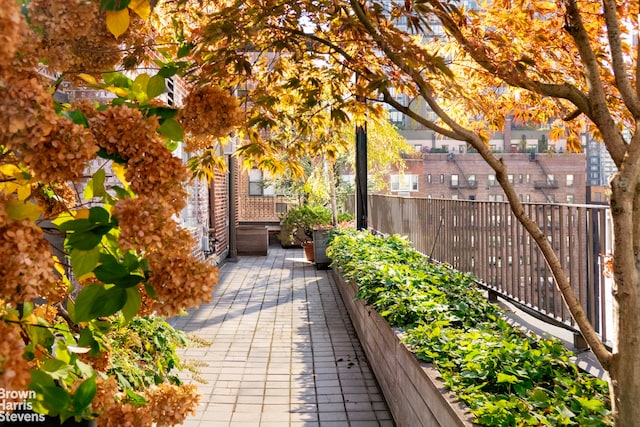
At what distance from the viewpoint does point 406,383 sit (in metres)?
3.49

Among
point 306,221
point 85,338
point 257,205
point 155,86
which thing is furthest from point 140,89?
point 257,205

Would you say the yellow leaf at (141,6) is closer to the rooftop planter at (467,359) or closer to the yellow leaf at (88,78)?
the yellow leaf at (88,78)

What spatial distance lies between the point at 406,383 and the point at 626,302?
5.55 feet

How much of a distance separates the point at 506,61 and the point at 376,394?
9.45 ft

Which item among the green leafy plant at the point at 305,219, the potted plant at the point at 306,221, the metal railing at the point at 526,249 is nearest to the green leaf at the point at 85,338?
the metal railing at the point at 526,249

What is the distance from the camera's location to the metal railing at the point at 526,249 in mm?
3523

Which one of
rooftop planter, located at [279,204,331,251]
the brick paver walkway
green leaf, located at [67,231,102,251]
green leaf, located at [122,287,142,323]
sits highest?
green leaf, located at [67,231,102,251]

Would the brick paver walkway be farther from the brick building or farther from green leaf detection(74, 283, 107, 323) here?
the brick building

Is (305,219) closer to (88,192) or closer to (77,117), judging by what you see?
(88,192)

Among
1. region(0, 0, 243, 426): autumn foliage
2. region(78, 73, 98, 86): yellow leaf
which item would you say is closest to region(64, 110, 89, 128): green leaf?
region(0, 0, 243, 426): autumn foliage

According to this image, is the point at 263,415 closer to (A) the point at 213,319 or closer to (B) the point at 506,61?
(B) the point at 506,61

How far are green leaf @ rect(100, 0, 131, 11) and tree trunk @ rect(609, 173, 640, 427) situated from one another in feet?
5.73

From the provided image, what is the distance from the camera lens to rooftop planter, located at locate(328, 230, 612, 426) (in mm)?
2348

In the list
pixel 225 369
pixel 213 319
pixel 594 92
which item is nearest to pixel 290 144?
pixel 594 92
